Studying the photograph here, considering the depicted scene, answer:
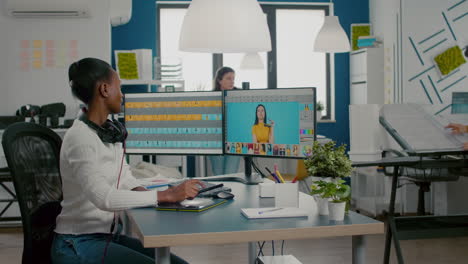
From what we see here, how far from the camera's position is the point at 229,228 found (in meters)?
1.58

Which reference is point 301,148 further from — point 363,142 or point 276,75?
point 276,75

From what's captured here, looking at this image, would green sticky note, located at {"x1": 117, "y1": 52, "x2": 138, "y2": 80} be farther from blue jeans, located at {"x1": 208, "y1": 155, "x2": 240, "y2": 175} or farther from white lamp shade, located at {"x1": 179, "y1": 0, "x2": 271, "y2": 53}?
white lamp shade, located at {"x1": 179, "y1": 0, "x2": 271, "y2": 53}

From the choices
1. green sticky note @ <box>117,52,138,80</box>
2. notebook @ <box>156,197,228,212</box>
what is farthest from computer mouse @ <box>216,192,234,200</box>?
green sticky note @ <box>117,52,138,80</box>

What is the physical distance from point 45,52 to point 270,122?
3580 mm

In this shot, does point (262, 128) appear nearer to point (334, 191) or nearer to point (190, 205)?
point (190, 205)

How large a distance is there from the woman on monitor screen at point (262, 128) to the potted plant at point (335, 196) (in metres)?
0.83

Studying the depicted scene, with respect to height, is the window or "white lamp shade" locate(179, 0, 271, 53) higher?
the window

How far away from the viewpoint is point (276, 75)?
6.96 meters

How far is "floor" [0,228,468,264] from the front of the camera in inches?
151

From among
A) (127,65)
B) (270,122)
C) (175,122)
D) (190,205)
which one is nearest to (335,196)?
(190,205)

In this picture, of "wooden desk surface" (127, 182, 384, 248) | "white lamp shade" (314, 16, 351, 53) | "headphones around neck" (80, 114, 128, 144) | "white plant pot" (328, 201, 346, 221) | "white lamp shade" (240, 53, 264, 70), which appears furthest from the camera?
"white lamp shade" (240, 53, 264, 70)

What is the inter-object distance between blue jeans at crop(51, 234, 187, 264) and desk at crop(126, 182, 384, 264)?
108mm

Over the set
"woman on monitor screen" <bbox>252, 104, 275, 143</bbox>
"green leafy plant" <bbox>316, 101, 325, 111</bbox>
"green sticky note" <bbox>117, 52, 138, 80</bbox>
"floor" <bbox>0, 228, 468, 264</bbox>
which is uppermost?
"green sticky note" <bbox>117, 52, 138, 80</bbox>

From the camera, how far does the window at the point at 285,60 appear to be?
22.2ft
